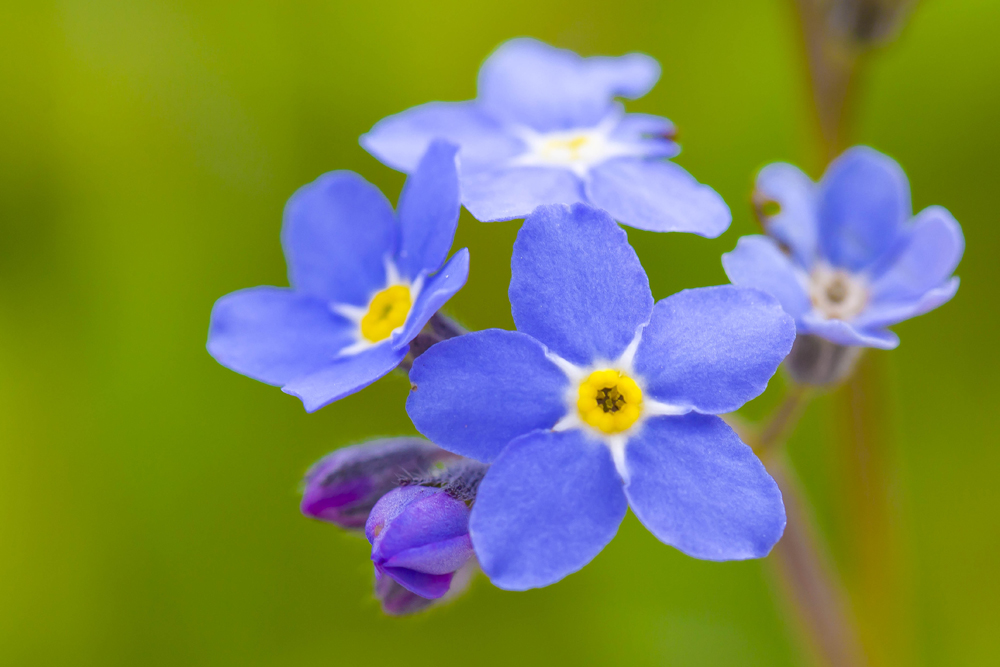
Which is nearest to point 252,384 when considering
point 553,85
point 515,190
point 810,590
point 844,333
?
point 553,85

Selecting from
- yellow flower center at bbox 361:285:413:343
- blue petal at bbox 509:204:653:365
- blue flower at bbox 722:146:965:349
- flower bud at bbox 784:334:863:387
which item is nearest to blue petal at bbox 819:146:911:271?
blue flower at bbox 722:146:965:349

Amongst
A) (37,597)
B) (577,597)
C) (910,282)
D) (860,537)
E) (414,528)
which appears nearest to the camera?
(414,528)

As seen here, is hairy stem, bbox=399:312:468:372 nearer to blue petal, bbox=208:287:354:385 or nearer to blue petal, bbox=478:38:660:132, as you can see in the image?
blue petal, bbox=208:287:354:385

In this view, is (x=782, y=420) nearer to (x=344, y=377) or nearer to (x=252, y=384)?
(x=344, y=377)

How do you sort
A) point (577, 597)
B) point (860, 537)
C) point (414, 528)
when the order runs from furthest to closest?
point (577, 597), point (860, 537), point (414, 528)

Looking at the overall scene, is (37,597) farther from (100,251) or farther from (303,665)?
(100,251)

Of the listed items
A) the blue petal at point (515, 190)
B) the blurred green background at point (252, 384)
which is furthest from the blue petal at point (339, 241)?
the blurred green background at point (252, 384)

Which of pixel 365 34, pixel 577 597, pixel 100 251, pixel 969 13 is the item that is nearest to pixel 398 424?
pixel 577 597
